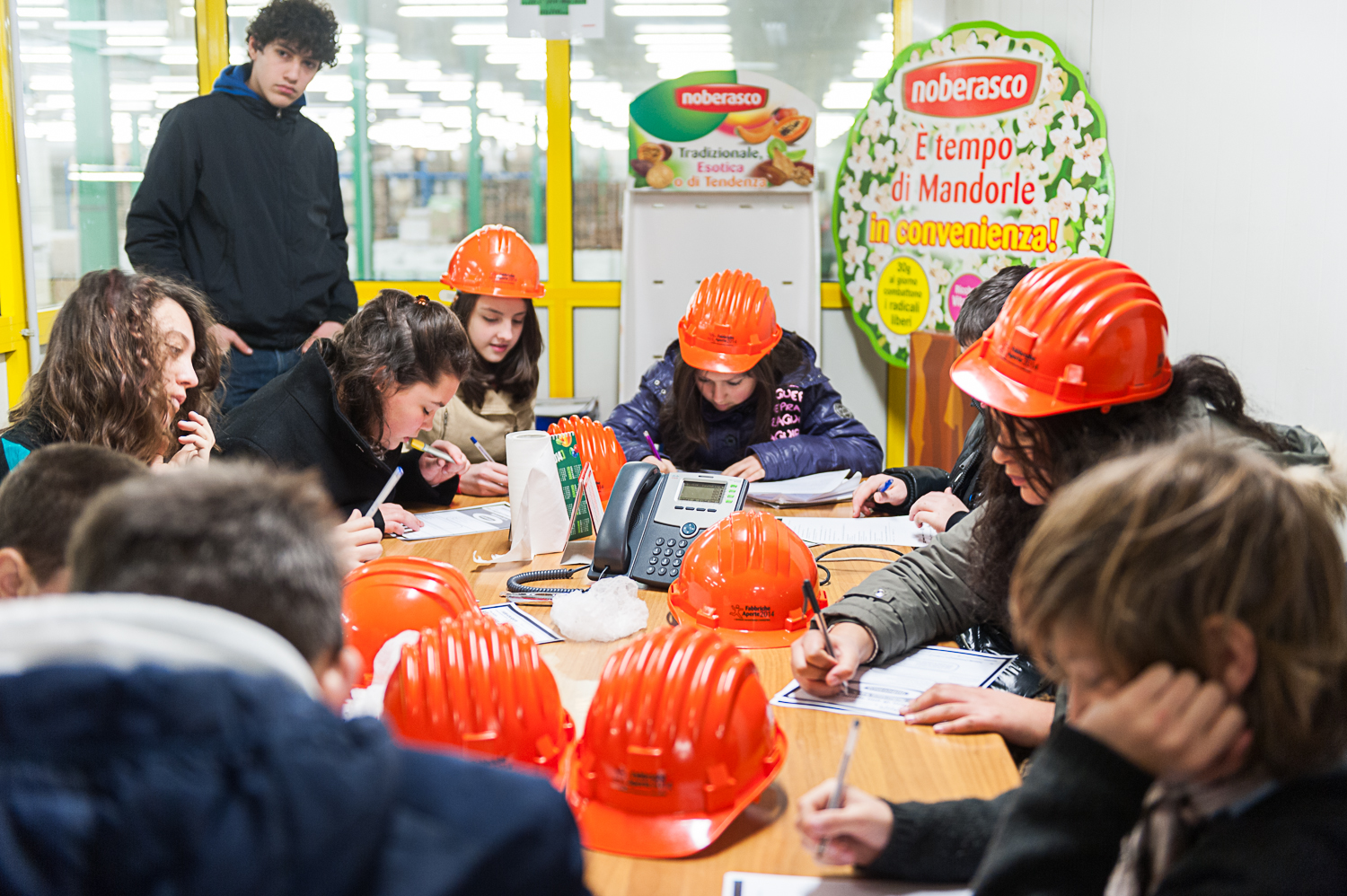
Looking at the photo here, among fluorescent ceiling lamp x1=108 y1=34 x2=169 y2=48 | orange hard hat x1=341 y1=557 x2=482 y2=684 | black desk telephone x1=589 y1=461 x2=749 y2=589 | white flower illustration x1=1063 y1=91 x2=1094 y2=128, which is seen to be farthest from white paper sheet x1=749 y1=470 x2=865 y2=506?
fluorescent ceiling lamp x1=108 y1=34 x2=169 y2=48

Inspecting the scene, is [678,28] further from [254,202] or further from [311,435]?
[311,435]

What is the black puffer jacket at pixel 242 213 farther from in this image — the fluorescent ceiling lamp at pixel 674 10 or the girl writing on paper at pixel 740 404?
the fluorescent ceiling lamp at pixel 674 10

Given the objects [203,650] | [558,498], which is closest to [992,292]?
[558,498]

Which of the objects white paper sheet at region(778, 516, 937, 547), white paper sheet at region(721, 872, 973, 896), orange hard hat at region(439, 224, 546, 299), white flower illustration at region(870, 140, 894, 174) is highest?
white flower illustration at region(870, 140, 894, 174)

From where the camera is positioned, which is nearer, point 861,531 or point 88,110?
point 861,531

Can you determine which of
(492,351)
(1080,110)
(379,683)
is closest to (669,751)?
(379,683)

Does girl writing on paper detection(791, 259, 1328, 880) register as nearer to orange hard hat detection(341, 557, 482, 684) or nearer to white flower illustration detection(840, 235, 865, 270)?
orange hard hat detection(341, 557, 482, 684)

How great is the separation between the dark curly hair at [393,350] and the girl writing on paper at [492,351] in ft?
2.43

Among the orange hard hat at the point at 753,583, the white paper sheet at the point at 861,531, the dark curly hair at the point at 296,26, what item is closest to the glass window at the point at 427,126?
the dark curly hair at the point at 296,26

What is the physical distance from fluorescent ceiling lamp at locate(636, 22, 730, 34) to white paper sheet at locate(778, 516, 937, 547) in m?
3.24

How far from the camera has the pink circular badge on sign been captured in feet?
13.4

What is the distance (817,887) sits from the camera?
3.42 feet

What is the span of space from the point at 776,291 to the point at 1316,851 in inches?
161

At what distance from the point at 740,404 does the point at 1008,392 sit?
65.4 inches
